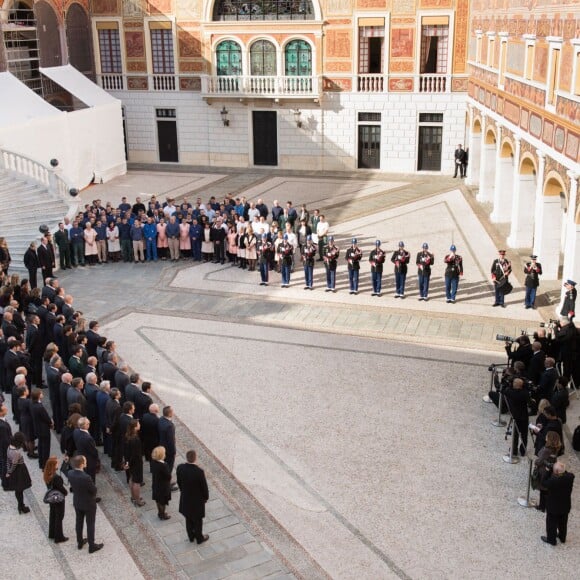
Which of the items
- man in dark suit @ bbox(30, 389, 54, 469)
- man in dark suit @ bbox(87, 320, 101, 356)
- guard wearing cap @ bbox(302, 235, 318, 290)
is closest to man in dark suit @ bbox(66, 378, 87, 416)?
man in dark suit @ bbox(30, 389, 54, 469)

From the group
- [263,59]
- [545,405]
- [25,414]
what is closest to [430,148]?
[263,59]

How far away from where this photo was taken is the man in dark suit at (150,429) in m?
11.1

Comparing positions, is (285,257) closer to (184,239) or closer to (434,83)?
(184,239)

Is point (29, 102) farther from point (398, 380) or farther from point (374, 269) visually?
point (398, 380)

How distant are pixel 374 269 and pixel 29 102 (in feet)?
55.5

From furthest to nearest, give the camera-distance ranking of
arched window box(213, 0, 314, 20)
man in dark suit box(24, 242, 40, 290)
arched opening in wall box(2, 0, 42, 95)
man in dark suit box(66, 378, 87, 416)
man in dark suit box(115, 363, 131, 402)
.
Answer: arched window box(213, 0, 314, 20), arched opening in wall box(2, 0, 42, 95), man in dark suit box(24, 242, 40, 290), man in dark suit box(115, 363, 131, 402), man in dark suit box(66, 378, 87, 416)

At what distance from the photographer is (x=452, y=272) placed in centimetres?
1830

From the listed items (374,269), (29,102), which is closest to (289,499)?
(374,269)

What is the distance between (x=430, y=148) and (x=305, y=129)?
19.2ft

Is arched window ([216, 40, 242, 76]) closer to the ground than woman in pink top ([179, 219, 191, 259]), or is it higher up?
higher up

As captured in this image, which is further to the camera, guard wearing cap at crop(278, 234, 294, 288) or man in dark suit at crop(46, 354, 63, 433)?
guard wearing cap at crop(278, 234, 294, 288)

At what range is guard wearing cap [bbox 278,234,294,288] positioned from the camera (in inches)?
778

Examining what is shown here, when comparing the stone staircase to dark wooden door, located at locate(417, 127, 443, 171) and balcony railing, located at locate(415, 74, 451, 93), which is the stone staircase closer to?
dark wooden door, located at locate(417, 127, 443, 171)

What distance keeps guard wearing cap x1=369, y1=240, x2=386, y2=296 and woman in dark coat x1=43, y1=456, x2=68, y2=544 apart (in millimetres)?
10886
